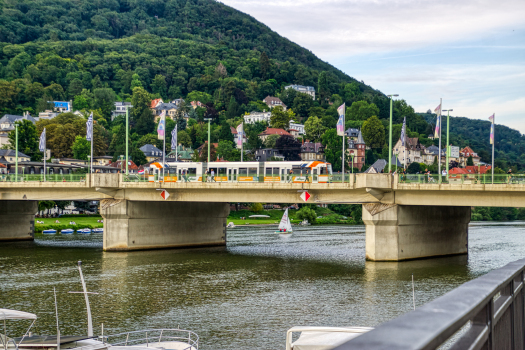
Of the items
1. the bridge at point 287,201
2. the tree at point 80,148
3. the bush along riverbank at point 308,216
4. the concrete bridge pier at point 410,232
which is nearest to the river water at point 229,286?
the concrete bridge pier at point 410,232

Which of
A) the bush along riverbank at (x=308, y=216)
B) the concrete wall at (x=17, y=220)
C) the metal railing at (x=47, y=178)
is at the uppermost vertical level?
the metal railing at (x=47, y=178)

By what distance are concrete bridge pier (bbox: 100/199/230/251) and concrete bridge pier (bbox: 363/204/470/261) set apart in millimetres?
22984

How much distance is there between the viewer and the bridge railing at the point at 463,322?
2594 millimetres

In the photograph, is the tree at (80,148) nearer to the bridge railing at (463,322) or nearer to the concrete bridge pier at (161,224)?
the concrete bridge pier at (161,224)

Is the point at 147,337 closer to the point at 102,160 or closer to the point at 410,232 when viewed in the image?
the point at 410,232

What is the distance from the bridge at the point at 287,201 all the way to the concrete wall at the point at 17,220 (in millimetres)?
290

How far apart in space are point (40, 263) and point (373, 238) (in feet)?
101

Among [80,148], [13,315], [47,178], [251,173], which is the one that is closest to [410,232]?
[251,173]

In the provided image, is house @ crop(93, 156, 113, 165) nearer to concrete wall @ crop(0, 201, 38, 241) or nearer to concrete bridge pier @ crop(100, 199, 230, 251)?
concrete wall @ crop(0, 201, 38, 241)

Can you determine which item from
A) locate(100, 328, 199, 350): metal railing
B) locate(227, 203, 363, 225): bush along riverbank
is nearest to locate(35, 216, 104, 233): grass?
locate(227, 203, 363, 225): bush along riverbank

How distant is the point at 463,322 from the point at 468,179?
52.0 metres

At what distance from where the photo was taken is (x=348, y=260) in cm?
6009

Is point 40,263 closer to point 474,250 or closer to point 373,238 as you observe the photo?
point 373,238

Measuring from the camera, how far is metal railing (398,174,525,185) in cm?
5041
